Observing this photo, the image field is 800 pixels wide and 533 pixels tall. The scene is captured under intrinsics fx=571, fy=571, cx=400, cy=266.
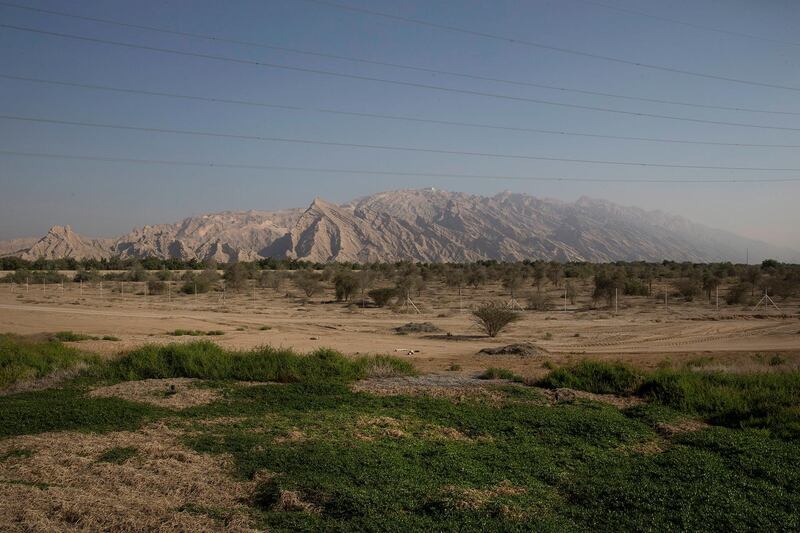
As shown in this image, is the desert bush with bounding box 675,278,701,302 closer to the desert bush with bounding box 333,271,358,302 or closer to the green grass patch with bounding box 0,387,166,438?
the desert bush with bounding box 333,271,358,302

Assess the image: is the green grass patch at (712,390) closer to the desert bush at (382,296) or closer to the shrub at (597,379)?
the shrub at (597,379)

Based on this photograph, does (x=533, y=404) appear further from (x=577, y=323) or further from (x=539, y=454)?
(x=577, y=323)

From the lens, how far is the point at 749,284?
58688 millimetres

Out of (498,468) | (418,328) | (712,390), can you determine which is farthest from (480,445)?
(418,328)

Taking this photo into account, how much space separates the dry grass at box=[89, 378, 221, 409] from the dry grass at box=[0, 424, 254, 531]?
235 cm

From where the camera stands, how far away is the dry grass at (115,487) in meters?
6.79

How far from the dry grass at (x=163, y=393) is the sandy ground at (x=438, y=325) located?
7624 millimetres

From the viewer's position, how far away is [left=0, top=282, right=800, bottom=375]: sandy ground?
25.1 m

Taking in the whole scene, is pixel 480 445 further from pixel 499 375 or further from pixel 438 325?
pixel 438 325

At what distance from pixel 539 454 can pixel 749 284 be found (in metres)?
59.7

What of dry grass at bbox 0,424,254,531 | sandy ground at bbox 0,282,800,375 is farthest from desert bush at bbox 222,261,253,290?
dry grass at bbox 0,424,254,531

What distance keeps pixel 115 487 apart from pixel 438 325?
29197mm

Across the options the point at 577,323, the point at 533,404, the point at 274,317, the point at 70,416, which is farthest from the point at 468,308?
the point at 70,416

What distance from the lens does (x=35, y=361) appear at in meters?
16.7
